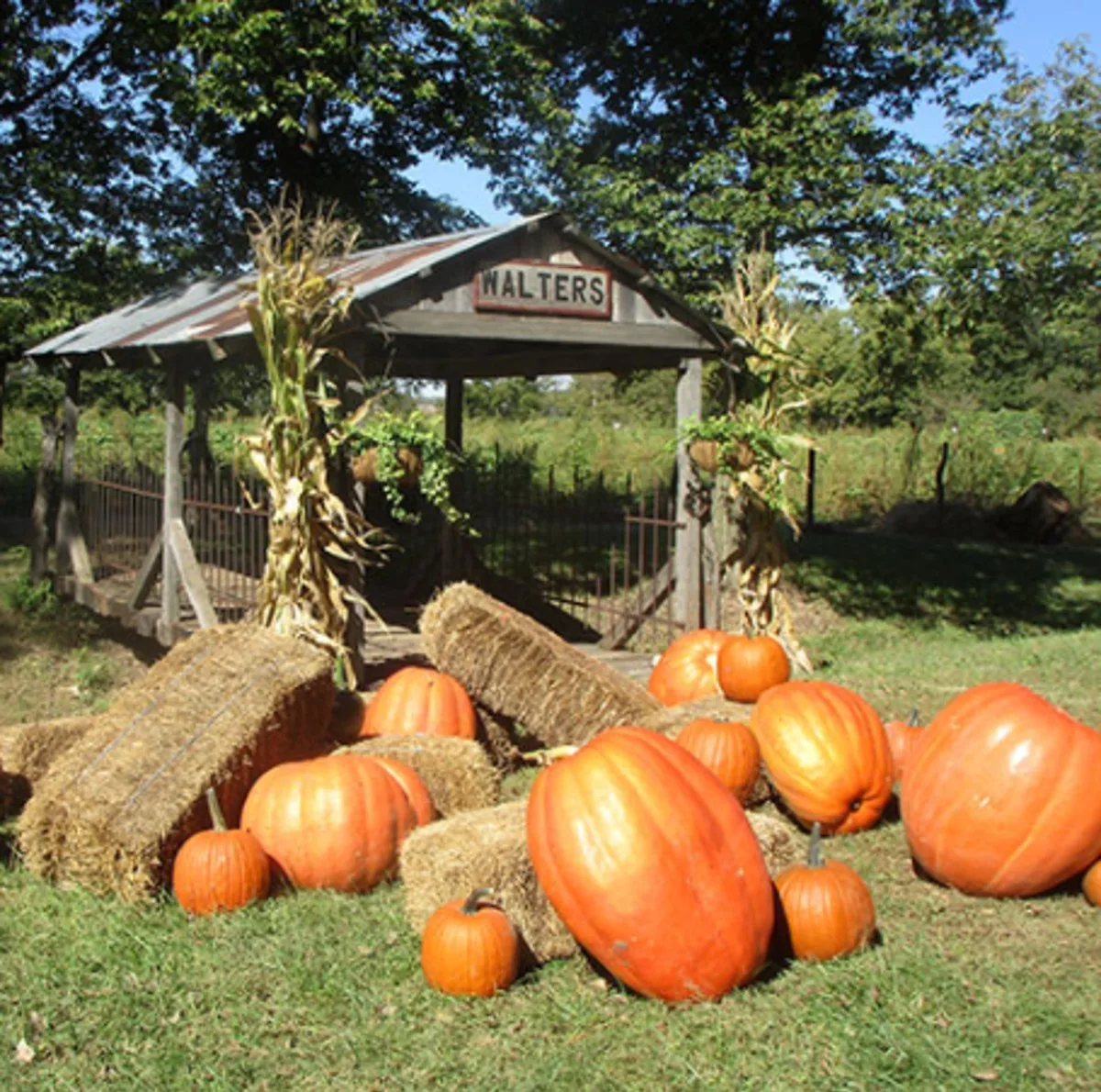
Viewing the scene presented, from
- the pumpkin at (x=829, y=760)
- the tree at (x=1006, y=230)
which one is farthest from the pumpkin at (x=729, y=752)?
the tree at (x=1006, y=230)

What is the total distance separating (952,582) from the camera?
1725cm

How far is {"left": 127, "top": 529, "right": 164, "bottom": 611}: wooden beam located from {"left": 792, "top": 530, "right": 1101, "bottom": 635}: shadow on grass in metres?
8.23

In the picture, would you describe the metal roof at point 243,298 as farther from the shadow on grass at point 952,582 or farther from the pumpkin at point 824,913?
the shadow on grass at point 952,582

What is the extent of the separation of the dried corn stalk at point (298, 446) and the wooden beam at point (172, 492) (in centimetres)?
272

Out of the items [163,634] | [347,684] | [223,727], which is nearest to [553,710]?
[347,684]

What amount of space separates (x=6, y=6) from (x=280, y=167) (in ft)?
14.4

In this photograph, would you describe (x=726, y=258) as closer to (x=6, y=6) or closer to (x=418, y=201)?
(x=418, y=201)

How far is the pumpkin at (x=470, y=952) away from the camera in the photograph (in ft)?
14.7

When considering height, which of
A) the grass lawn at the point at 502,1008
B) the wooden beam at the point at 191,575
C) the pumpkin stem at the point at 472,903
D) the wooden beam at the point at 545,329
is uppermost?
the wooden beam at the point at 545,329

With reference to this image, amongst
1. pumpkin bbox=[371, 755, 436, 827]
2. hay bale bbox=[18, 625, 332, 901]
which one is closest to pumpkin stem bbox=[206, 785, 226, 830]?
hay bale bbox=[18, 625, 332, 901]

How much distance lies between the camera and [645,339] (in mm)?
9930

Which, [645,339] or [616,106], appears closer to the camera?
[645,339]

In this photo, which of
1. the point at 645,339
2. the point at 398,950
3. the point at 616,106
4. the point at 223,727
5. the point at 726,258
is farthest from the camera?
the point at 616,106

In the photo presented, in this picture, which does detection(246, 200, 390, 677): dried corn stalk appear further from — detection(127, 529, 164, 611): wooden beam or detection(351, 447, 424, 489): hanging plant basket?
detection(127, 529, 164, 611): wooden beam
